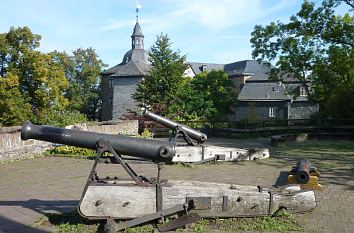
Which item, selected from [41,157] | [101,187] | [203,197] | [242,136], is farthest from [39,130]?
[242,136]

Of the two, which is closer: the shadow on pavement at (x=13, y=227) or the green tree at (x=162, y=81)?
the shadow on pavement at (x=13, y=227)

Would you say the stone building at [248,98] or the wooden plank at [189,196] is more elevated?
the stone building at [248,98]

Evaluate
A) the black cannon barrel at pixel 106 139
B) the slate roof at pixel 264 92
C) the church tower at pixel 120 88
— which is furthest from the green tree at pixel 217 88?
the black cannon barrel at pixel 106 139

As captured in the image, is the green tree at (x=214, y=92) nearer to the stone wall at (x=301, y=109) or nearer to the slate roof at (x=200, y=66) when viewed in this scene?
the stone wall at (x=301, y=109)

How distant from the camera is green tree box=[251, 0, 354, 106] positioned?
21.5 metres

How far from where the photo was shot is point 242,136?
2045 centimetres

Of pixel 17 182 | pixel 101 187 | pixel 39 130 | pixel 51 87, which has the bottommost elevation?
pixel 17 182

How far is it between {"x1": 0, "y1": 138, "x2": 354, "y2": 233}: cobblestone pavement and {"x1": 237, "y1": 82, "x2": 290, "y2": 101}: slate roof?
39986 millimetres

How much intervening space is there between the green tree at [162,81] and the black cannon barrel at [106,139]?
1973 cm

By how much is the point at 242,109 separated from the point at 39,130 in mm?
49761

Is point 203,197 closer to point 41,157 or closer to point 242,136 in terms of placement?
point 41,157

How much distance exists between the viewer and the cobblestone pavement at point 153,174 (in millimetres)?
5008

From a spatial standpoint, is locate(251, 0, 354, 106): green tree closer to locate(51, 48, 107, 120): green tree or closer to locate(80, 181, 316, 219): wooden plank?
locate(80, 181, 316, 219): wooden plank

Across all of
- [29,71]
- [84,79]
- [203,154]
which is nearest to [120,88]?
[84,79]
